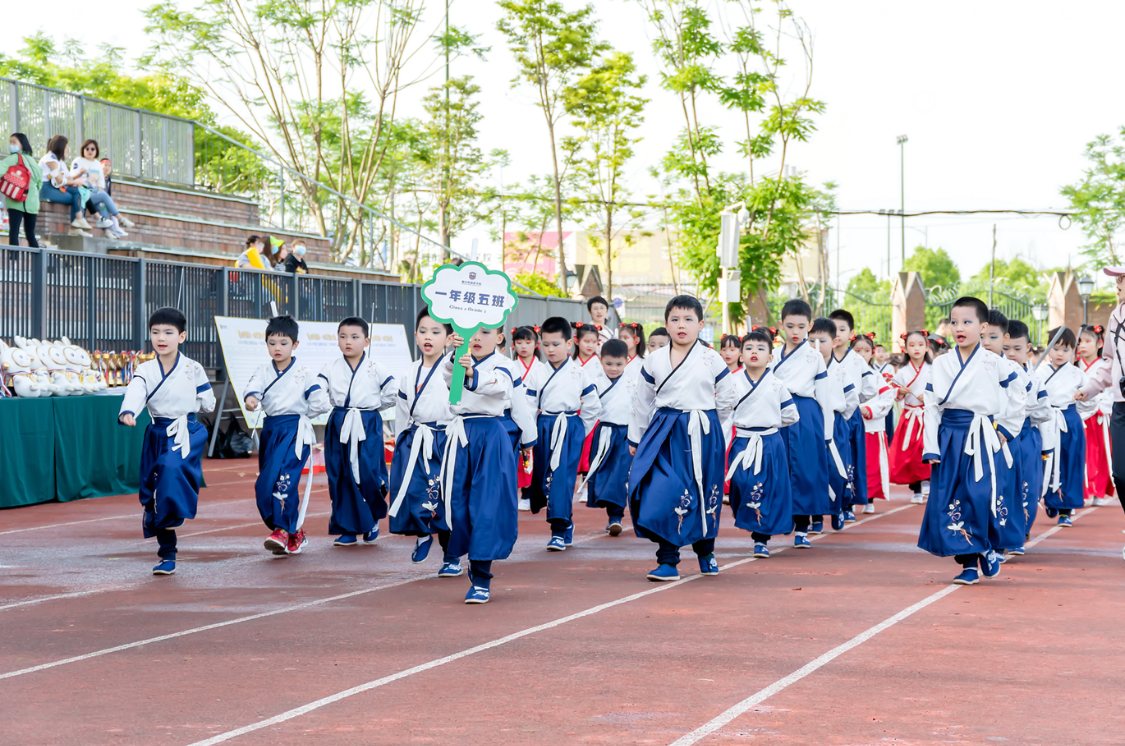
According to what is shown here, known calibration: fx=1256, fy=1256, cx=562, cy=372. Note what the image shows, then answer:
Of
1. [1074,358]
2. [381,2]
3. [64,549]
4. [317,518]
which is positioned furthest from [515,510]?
[381,2]

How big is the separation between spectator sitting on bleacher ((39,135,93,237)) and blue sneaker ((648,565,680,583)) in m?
13.1

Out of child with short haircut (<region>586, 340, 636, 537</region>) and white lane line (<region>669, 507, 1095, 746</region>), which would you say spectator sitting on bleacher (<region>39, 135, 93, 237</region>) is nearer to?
child with short haircut (<region>586, 340, 636, 537</region>)

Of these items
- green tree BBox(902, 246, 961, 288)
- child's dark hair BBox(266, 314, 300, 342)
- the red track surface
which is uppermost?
green tree BBox(902, 246, 961, 288)

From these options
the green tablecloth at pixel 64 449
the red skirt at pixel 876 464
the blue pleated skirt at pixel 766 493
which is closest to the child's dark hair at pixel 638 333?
the red skirt at pixel 876 464

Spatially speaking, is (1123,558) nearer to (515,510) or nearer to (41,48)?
(515,510)

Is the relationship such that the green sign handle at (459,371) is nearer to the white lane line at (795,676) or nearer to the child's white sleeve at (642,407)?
the child's white sleeve at (642,407)

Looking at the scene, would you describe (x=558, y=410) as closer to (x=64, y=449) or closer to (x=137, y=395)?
(x=137, y=395)

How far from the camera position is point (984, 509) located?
7.21m

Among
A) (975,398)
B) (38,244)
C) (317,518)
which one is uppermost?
(38,244)

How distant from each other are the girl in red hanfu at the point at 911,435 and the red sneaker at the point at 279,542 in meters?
6.41

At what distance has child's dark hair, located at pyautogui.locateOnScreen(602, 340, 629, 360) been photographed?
405 inches

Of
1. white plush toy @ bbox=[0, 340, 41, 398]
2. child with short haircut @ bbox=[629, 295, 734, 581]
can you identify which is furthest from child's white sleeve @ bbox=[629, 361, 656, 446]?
white plush toy @ bbox=[0, 340, 41, 398]

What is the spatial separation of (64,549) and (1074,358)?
28.6 ft

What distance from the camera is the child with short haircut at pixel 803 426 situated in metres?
9.13
